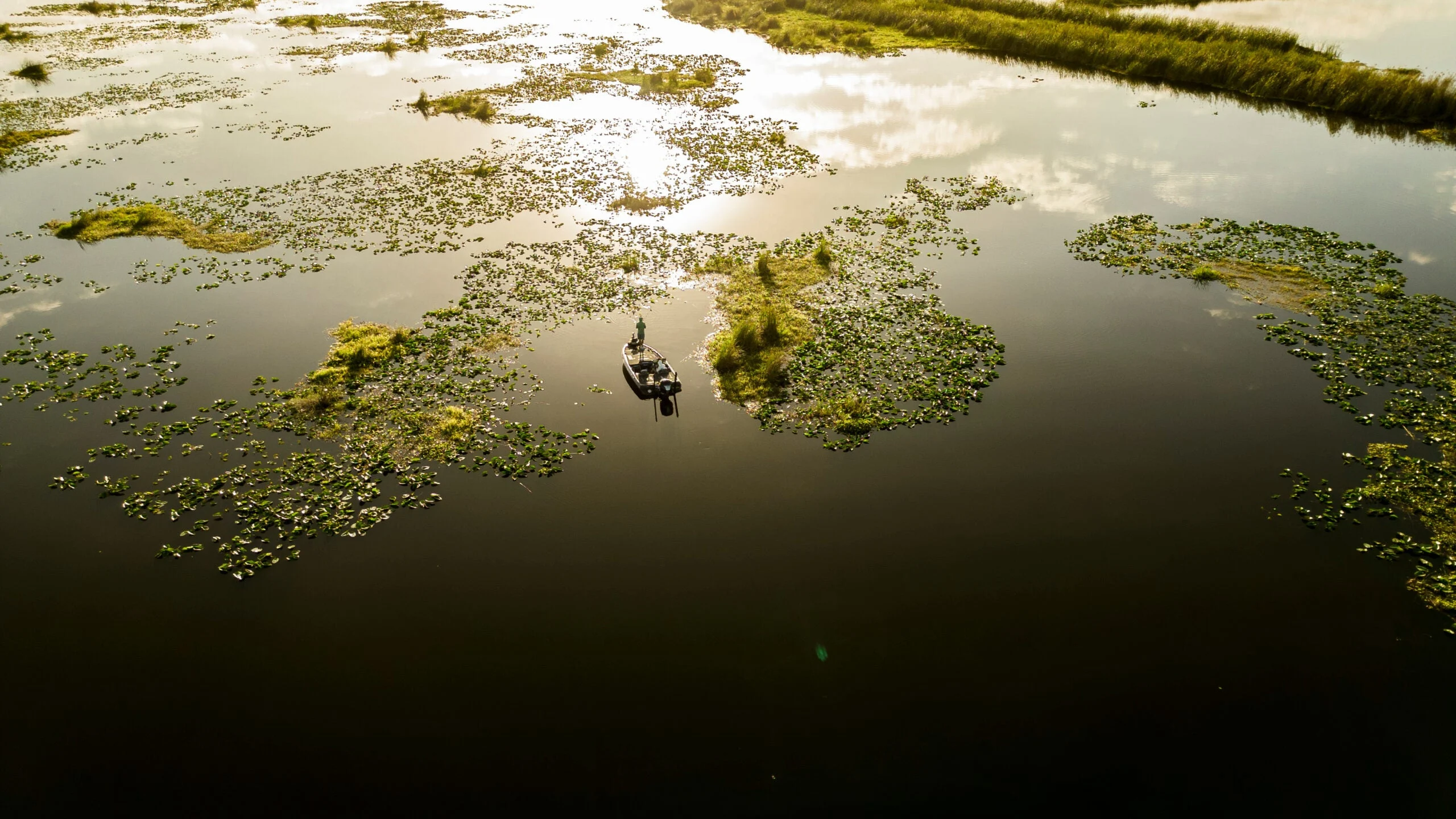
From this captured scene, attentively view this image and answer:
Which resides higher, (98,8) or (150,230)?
(98,8)

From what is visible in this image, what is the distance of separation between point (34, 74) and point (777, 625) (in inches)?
3286

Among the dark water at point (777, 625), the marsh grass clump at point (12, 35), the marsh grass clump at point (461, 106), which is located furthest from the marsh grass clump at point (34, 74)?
the dark water at point (777, 625)

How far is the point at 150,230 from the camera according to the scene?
36906mm

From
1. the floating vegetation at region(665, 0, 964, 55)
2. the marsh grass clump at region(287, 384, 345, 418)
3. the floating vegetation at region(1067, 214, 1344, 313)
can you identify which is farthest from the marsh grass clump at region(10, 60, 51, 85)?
the floating vegetation at region(1067, 214, 1344, 313)

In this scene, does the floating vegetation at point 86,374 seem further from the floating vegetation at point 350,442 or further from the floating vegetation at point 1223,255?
the floating vegetation at point 1223,255

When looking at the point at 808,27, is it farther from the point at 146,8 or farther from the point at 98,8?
the point at 98,8

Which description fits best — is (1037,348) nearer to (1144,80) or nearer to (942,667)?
(942,667)

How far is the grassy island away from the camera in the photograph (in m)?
49.6

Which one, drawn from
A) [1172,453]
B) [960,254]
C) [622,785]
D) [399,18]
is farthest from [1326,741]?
[399,18]

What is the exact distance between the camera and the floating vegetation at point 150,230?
1401 inches

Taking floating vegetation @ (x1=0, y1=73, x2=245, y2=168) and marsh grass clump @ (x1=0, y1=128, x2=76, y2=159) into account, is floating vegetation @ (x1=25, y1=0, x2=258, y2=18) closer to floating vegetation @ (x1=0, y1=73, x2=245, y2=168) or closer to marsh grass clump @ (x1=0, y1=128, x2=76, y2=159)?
floating vegetation @ (x1=0, y1=73, x2=245, y2=168)

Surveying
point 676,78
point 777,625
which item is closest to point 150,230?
Result: point 777,625

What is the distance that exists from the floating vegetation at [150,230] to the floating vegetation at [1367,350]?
42787mm

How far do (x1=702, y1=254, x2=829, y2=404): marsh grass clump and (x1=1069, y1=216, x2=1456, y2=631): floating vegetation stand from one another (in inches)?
587
